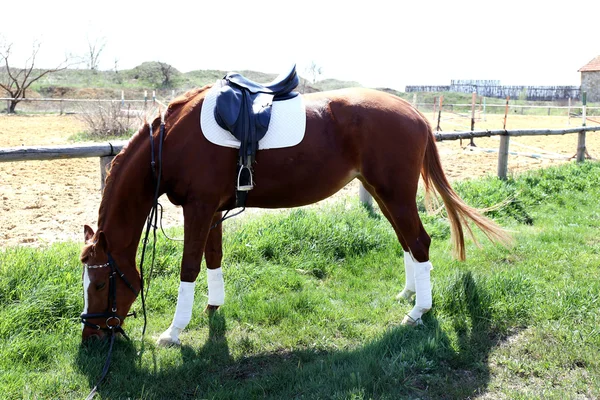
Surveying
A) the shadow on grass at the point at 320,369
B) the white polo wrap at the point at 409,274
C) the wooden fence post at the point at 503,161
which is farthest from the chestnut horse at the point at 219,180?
the wooden fence post at the point at 503,161

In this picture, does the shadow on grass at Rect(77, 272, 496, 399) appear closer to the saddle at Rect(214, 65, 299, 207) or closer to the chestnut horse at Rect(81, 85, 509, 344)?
the chestnut horse at Rect(81, 85, 509, 344)

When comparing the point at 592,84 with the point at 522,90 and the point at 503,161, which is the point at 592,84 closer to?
the point at 522,90

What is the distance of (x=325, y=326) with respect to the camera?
367 centimetres

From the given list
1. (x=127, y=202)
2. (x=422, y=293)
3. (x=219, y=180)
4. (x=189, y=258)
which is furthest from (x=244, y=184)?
(x=422, y=293)

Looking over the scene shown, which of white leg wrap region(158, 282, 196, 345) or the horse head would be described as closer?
the horse head

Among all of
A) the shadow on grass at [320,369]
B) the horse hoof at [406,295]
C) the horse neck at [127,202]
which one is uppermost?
the horse neck at [127,202]

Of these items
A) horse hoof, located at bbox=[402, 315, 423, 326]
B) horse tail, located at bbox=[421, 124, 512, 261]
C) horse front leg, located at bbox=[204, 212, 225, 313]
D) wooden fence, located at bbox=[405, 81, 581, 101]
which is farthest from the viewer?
wooden fence, located at bbox=[405, 81, 581, 101]

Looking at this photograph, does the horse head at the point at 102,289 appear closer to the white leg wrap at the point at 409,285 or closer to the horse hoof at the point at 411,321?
the horse hoof at the point at 411,321

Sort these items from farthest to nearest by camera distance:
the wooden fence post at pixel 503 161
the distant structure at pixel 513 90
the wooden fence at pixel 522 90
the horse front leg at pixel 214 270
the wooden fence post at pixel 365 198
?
the distant structure at pixel 513 90 → the wooden fence at pixel 522 90 → the wooden fence post at pixel 503 161 → the wooden fence post at pixel 365 198 → the horse front leg at pixel 214 270

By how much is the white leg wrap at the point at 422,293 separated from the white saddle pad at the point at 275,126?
136 centimetres

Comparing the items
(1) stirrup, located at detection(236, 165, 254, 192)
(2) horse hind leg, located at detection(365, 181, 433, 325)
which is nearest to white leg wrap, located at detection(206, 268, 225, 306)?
(1) stirrup, located at detection(236, 165, 254, 192)

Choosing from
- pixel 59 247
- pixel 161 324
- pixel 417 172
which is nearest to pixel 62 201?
pixel 59 247

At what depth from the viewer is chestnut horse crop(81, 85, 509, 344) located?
321cm

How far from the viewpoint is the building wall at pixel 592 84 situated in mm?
44188
